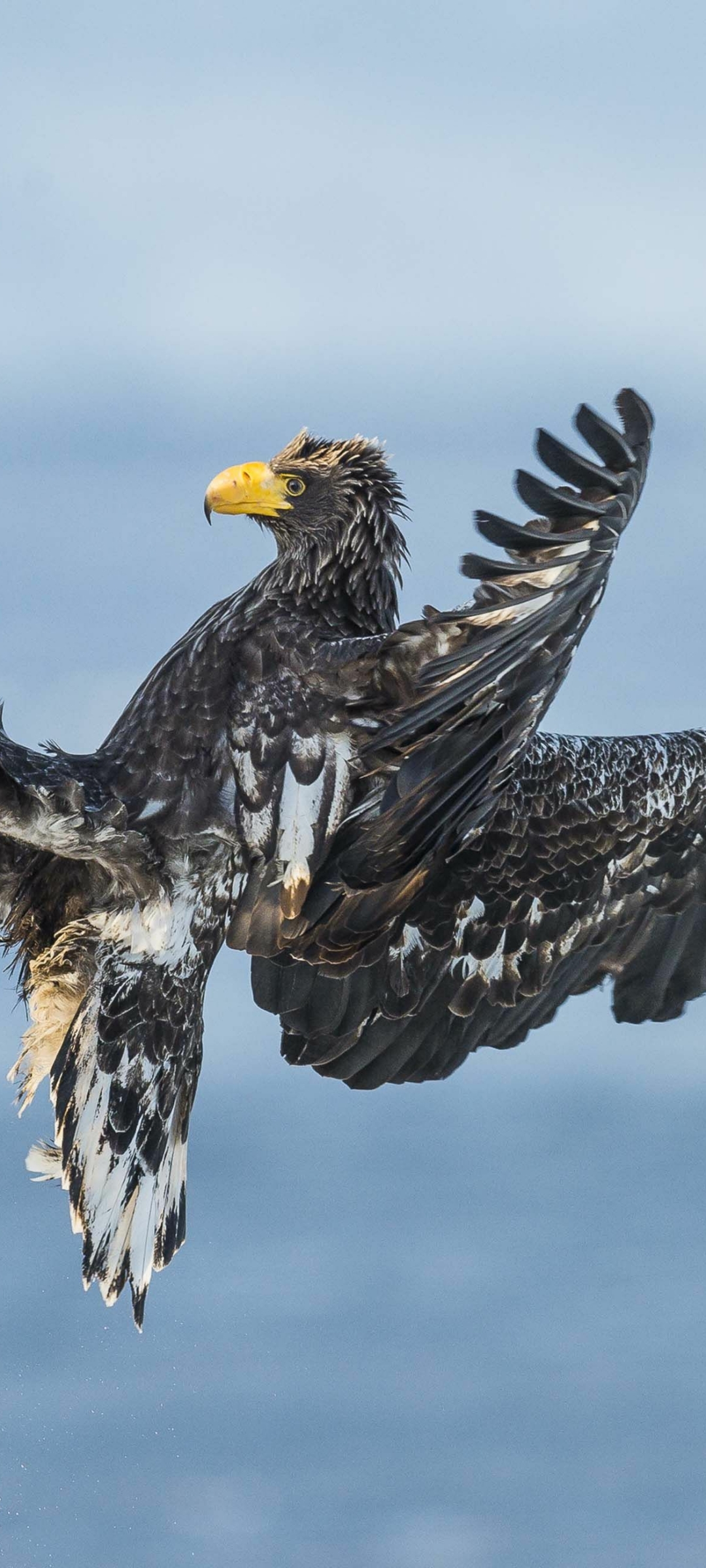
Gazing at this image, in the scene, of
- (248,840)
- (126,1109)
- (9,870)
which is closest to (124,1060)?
(126,1109)

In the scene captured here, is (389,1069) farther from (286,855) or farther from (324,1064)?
(286,855)

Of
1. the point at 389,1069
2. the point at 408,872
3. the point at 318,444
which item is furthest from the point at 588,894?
the point at 318,444

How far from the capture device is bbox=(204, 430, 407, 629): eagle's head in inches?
292

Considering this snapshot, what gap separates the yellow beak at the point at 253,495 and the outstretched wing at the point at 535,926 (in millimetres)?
1421

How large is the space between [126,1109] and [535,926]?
6.18ft

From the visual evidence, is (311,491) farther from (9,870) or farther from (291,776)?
(9,870)

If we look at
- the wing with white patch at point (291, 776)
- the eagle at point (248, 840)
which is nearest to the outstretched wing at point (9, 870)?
the eagle at point (248, 840)

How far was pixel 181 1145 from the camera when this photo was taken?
770 centimetres

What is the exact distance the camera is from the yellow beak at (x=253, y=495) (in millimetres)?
7414

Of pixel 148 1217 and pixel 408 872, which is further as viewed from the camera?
pixel 148 1217

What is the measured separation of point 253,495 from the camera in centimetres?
743

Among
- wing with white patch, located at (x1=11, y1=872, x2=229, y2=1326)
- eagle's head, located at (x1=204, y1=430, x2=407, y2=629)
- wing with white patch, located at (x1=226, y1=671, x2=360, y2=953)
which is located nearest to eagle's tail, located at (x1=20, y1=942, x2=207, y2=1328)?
wing with white patch, located at (x1=11, y1=872, x2=229, y2=1326)

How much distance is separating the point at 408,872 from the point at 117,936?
3.33ft

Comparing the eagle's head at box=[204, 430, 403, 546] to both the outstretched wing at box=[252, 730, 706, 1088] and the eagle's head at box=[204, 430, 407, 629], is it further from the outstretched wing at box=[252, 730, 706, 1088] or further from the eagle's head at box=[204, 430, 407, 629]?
the outstretched wing at box=[252, 730, 706, 1088]
